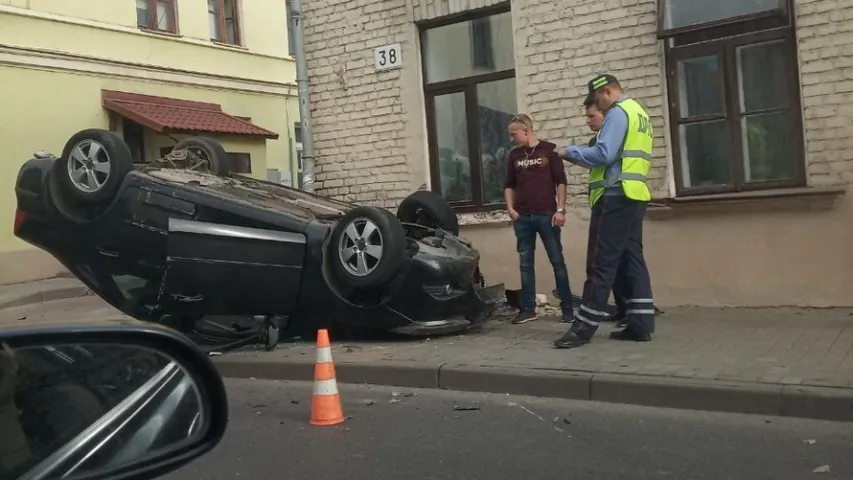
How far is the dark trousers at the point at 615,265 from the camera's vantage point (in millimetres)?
6375

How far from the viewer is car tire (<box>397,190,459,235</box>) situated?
806 centimetres

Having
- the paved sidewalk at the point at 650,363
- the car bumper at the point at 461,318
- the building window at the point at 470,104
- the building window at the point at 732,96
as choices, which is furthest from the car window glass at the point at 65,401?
the building window at the point at 470,104

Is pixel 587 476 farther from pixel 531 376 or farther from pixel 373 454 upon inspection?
pixel 531 376

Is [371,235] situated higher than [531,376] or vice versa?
[371,235]

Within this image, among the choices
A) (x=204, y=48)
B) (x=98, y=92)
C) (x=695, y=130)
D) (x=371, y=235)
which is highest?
(x=204, y=48)

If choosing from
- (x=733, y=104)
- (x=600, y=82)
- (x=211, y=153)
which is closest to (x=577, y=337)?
(x=600, y=82)

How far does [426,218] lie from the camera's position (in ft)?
26.7

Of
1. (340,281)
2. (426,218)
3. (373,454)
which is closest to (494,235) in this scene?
(426,218)

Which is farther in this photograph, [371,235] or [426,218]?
[426,218]

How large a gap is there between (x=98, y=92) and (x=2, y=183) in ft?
8.50

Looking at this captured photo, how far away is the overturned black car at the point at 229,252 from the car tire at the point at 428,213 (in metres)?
→ 0.71

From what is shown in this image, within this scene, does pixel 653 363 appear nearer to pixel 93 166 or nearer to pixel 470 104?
pixel 93 166

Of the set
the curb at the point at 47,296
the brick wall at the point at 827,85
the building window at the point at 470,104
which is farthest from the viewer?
the curb at the point at 47,296

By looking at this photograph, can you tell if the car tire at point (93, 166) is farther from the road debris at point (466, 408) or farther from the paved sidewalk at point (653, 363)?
the road debris at point (466, 408)
